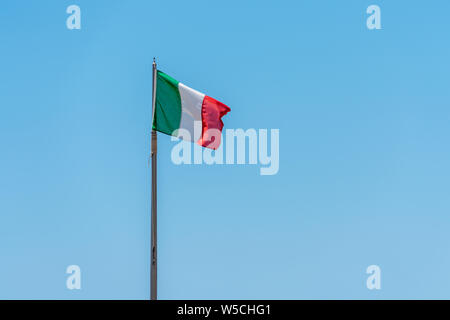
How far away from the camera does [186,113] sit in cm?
3353

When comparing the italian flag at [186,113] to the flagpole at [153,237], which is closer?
the flagpole at [153,237]

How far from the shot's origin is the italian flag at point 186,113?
107ft

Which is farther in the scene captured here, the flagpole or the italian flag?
the italian flag

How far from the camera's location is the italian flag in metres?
32.8

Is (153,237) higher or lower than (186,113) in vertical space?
lower

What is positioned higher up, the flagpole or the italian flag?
the italian flag

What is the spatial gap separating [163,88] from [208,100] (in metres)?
2.43

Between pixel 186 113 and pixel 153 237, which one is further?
pixel 186 113

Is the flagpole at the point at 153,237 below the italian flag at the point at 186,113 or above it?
below
